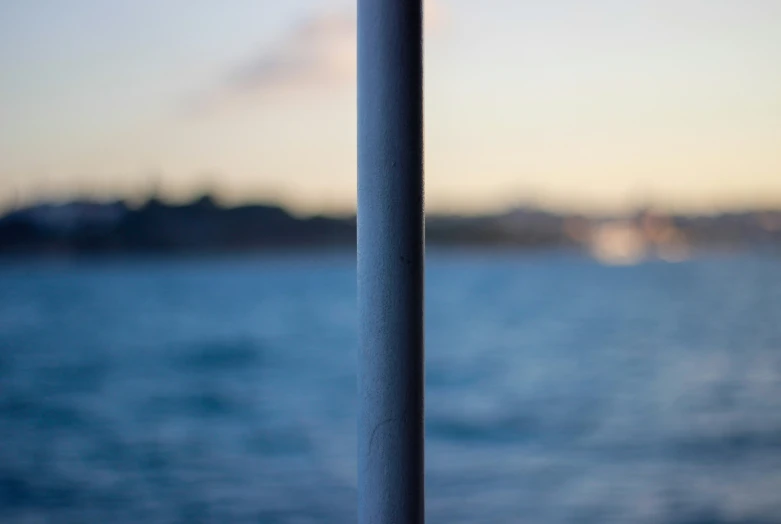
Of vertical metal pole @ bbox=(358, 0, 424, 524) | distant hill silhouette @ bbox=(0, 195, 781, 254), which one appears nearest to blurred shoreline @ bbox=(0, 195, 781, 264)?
distant hill silhouette @ bbox=(0, 195, 781, 254)

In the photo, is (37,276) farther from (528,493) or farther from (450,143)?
(528,493)

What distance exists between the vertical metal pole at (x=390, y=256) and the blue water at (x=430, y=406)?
29.2 ft

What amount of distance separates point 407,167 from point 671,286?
62.2m

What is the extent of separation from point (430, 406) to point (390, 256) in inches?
917

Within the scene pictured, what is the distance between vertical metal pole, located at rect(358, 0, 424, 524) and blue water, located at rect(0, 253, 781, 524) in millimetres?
8897

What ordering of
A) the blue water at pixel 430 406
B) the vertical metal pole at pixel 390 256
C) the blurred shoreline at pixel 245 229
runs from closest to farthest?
the vertical metal pole at pixel 390 256 < the blue water at pixel 430 406 < the blurred shoreline at pixel 245 229

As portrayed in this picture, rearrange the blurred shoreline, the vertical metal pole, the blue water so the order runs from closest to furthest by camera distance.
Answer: the vertical metal pole, the blue water, the blurred shoreline

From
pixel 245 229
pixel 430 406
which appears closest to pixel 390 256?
pixel 430 406

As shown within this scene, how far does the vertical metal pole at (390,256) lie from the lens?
1540 millimetres

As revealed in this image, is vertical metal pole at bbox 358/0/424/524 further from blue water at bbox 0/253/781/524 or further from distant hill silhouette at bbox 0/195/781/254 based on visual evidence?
distant hill silhouette at bbox 0/195/781/254

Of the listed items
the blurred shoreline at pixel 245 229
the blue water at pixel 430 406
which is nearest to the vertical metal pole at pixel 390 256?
the blue water at pixel 430 406

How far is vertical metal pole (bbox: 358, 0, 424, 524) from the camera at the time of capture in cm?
154

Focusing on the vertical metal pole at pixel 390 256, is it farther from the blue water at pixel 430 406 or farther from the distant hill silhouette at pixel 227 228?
the distant hill silhouette at pixel 227 228

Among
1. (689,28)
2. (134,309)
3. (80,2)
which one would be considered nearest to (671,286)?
Result: (689,28)
